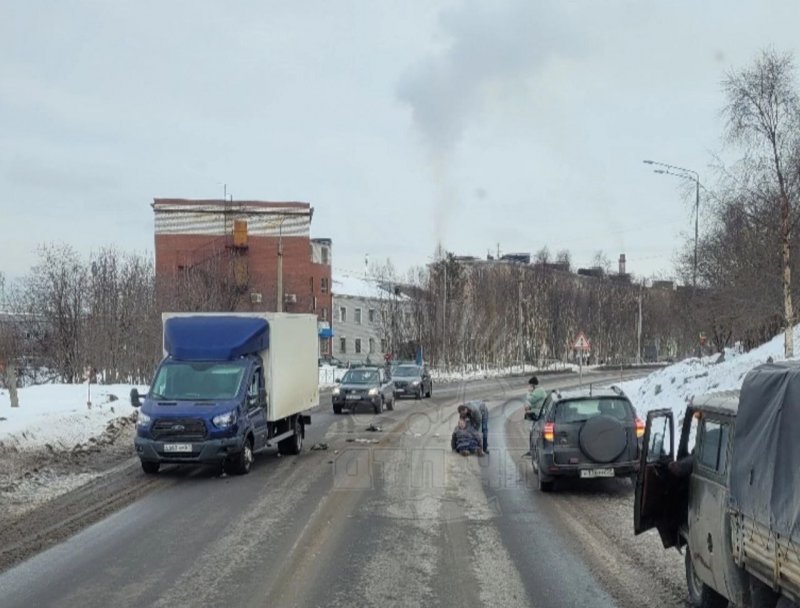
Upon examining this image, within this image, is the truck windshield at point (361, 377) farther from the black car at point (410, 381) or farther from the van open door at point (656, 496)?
the van open door at point (656, 496)

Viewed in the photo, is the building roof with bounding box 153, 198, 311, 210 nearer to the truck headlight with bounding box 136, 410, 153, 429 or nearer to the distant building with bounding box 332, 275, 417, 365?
the distant building with bounding box 332, 275, 417, 365

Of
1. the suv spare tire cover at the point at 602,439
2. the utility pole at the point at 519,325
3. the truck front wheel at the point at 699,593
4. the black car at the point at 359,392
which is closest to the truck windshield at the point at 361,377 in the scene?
the black car at the point at 359,392

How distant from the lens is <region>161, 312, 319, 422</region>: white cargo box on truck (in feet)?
55.0

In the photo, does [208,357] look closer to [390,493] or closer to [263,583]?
[390,493]

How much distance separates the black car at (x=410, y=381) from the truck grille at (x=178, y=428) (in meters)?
26.6

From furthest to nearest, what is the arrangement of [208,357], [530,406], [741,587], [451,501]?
1. [530,406]
2. [208,357]
3. [451,501]
4. [741,587]

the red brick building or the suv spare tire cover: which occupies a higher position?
the red brick building

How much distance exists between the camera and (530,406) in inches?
723

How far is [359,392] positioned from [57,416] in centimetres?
1345

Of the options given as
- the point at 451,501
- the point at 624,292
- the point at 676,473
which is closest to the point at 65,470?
the point at 451,501

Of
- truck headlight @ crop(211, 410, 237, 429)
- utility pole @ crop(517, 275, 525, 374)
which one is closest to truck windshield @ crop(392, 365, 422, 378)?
truck headlight @ crop(211, 410, 237, 429)

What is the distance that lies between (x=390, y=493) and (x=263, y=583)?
17.5 feet

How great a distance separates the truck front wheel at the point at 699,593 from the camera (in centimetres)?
660

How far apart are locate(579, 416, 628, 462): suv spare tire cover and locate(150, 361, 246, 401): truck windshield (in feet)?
20.9
